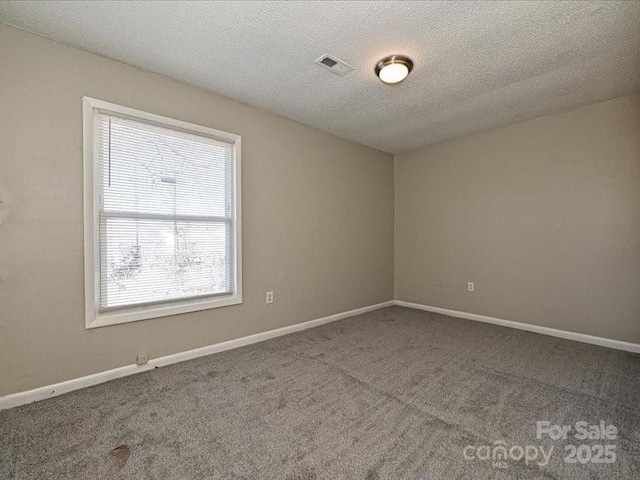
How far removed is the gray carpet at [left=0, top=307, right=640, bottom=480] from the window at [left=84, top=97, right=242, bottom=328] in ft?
2.04

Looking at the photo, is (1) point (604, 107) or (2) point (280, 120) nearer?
(1) point (604, 107)

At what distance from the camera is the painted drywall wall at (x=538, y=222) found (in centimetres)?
297

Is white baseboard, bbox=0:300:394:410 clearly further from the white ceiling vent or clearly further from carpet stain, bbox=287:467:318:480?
the white ceiling vent

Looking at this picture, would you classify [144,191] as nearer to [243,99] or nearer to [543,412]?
[243,99]

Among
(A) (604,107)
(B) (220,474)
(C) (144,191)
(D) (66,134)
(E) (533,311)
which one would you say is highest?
(A) (604,107)

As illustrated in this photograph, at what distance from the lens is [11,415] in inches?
72.7

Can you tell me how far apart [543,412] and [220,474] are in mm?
1956

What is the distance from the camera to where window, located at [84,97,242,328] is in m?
2.25

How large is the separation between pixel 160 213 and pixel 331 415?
209 centimetres

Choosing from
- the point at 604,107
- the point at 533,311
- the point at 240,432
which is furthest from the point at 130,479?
the point at 604,107

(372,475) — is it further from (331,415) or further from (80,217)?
(80,217)

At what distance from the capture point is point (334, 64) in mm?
2344

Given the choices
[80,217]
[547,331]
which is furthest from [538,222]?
[80,217]

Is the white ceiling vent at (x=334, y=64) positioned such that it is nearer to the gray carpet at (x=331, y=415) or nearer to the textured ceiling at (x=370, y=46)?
the textured ceiling at (x=370, y=46)
